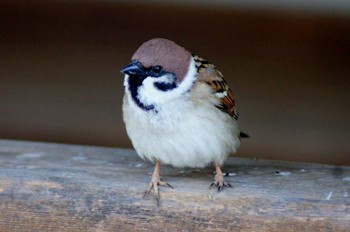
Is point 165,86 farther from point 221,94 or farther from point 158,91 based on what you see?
point 221,94

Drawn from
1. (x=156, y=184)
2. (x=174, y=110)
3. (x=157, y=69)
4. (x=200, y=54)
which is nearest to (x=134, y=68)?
(x=157, y=69)

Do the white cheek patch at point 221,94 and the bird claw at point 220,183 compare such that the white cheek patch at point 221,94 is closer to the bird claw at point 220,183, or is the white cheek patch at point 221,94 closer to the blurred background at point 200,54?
the bird claw at point 220,183

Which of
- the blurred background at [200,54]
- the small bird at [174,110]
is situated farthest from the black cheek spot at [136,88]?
the blurred background at [200,54]

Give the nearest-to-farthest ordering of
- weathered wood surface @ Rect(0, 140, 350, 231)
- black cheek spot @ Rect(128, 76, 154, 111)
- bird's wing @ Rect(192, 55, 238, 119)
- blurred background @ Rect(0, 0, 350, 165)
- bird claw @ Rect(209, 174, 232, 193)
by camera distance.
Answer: weathered wood surface @ Rect(0, 140, 350, 231), bird claw @ Rect(209, 174, 232, 193), black cheek spot @ Rect(128, 76, 154, 111), bird's wing @ Rect(192, 55, 238, 119), blurred background @ Rect(0, 0, 350, 165)

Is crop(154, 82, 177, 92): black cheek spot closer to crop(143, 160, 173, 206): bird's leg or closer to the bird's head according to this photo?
the bird's head

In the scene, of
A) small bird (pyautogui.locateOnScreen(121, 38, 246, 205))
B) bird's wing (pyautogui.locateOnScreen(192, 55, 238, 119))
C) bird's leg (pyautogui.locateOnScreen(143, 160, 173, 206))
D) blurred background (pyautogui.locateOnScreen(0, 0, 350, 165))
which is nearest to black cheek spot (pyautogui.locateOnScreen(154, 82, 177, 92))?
small bird (pyautogui.locateOnScreen(121, 38, 246, 205))

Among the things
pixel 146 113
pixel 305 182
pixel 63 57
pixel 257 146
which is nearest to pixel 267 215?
pixel 305 182

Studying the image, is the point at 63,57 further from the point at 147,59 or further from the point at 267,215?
the point at 267,215

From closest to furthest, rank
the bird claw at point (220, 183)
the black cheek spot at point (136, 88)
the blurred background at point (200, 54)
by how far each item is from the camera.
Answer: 1. the bird claw at point (220, 183)
2. the black cheek spot at point (136, 88)
3. the blurred background at point (200, 54)
